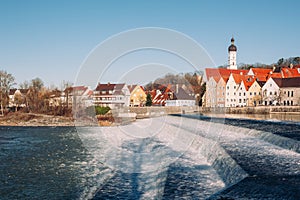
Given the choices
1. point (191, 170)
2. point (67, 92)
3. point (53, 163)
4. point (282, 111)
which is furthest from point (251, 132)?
point (67, 92)

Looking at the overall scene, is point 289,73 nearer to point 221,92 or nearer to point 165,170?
point 221,92

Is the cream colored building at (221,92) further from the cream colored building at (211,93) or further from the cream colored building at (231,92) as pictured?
the cream colored building at (211,93)

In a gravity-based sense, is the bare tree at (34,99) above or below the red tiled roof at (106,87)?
below

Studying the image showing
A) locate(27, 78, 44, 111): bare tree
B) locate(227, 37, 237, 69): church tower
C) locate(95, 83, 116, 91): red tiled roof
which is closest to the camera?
locate(27, 78, 44, 111): bare tree

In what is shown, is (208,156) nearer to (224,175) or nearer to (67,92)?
(224,175)

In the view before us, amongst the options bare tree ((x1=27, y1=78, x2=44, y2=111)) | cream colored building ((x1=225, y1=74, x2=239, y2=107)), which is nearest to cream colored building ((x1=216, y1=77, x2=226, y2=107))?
cream colored building ((x1=225, y1=74, x2=239, y2=107))

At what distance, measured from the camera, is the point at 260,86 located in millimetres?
45625

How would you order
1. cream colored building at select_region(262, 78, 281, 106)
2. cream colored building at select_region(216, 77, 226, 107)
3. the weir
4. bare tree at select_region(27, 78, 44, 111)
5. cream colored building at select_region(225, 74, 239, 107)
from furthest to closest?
cream colored building at select_region(216, 77, 226, 107) → cream colored building at select_region(225, 74, 239, 107) → cream colored building at select_region(262, 78, 281, 106) → bare tree at select_region(27, 78, 44, 111) → the weir

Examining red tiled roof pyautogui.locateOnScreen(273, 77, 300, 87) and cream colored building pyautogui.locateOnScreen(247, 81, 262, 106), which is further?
cream colored building pyautogui.locateOnScreen(247, 81, 262, 106)

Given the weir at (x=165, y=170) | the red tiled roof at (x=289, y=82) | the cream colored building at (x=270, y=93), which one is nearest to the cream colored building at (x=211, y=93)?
the cream colored building at (x=270, y=93)

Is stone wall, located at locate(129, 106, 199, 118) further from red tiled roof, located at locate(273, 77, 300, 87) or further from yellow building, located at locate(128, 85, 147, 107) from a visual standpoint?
red tiled roof, located at locate(273, 77, 300, 87)

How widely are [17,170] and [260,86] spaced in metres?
42.7

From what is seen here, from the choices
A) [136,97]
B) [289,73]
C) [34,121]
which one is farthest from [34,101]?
[289,73]

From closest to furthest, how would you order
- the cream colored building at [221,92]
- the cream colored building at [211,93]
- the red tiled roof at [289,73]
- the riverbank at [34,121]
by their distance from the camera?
the riverbank at [34,121], the cream colored building at [221,92], the cream colored building at [211,93], the red tiled roof at [289,73]
